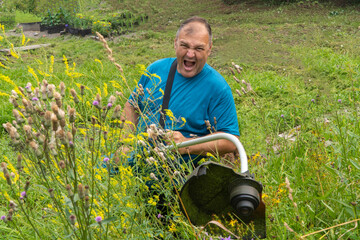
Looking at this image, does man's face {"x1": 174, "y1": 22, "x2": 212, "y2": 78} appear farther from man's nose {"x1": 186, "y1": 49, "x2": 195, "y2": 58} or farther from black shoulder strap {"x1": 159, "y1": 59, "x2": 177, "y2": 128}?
black shoulder strap {"x1": 159, "y1": 59, "x2": 177, "y2": 128}

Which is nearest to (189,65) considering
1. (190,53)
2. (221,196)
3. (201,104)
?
(190,53)

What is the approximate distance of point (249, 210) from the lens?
121cm

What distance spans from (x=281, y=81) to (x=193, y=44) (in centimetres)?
370

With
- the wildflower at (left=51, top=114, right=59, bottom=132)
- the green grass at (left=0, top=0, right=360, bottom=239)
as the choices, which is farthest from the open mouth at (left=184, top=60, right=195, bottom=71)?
the wildflower at (left=51, top=114, right=59, bottom=132)

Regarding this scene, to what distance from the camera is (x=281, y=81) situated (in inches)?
251

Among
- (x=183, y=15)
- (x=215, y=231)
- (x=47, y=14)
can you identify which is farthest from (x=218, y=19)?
(x=215, y=231)

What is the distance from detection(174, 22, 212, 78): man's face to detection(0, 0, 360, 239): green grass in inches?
22.8

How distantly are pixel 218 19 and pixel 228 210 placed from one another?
11497 millimetres

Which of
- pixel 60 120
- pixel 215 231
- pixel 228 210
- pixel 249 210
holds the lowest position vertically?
pixel 215 231

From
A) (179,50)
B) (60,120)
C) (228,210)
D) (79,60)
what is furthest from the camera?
(79,60)

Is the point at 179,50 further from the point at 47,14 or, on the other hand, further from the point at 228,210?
the point at 47,14

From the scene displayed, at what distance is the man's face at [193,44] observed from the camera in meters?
3.02

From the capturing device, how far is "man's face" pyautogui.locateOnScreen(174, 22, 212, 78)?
9.92 ft

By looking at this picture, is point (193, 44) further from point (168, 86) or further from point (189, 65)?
point (168, 86)
